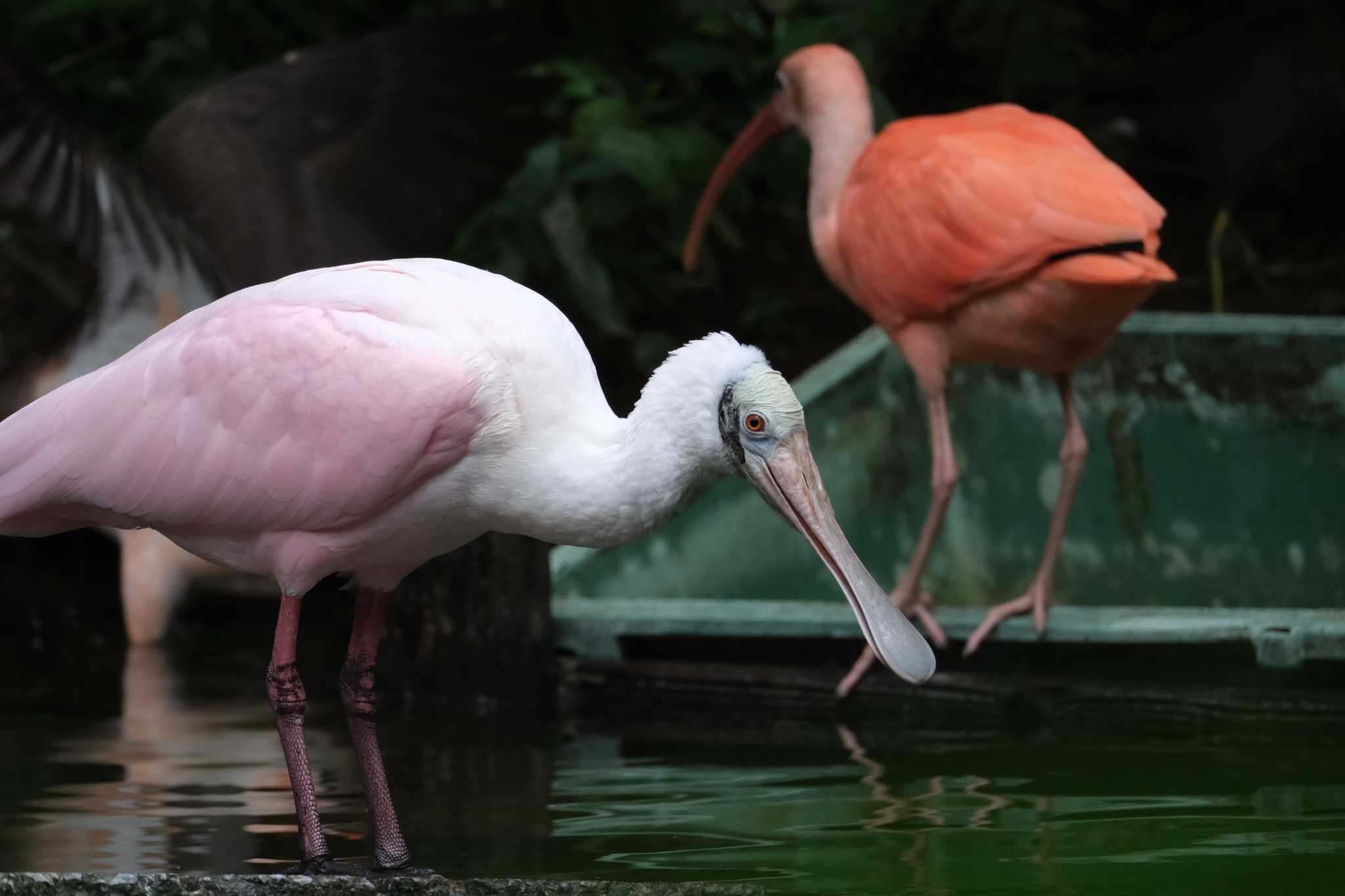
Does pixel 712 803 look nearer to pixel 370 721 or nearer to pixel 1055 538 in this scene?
pixel 370 721

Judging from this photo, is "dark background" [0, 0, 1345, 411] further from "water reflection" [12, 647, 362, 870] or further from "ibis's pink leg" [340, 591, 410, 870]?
"ibis's pink leg" [340, 591, 410, 870]

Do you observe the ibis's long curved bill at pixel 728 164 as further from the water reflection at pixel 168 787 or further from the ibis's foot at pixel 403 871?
the ibis's foot at pixel 403 871

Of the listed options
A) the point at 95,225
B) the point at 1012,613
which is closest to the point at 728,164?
the point at 95,225

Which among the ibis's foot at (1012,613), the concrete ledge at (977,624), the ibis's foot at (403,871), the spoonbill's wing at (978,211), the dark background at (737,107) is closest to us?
the ibis's foot at (403,871)

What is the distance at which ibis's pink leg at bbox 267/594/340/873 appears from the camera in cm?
398

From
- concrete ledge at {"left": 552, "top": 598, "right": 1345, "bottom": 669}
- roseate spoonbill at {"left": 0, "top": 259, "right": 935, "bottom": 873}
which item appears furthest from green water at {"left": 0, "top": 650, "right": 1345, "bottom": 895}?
roseate spoonbill at {"left": 0, "top": 259, "right": 935, "bottom": 873}

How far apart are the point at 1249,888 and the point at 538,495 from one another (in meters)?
1.46

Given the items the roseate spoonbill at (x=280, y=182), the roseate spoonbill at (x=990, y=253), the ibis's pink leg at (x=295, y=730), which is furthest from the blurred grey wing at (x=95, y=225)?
the ibis's pink leg at (x=295, y=730)

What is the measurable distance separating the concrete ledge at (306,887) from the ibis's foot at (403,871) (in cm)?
15

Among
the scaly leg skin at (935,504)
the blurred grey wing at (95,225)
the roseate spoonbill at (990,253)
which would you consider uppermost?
the blurred grey wing at (95,225)

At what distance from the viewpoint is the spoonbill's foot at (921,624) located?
564cm

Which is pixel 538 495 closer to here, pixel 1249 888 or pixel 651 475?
pixel 651 475

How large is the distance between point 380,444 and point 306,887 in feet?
3.25

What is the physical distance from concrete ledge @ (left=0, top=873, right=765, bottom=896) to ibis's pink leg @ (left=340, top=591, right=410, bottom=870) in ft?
1.84
